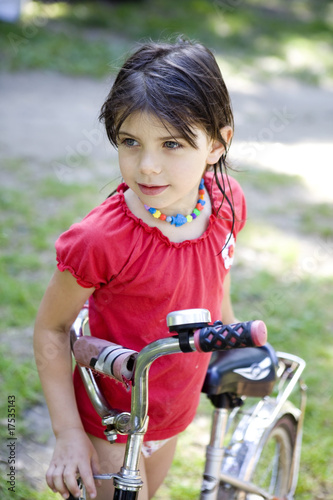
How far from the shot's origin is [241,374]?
176 cm

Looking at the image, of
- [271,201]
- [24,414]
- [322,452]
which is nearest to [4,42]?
[271,201]

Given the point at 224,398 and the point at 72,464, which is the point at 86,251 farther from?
the point at 224,398

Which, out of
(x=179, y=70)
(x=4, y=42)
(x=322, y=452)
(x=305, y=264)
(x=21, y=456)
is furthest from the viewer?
(x=4, y=42)

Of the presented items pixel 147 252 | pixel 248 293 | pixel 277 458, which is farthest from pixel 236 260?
pixel 147 252

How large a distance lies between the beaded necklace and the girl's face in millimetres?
55

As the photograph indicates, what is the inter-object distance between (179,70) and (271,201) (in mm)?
4024

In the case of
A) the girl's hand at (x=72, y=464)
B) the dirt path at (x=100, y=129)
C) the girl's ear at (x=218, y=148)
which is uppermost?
the dirt path at (x=100, y=129)

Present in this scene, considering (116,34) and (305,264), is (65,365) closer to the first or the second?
(305,264)

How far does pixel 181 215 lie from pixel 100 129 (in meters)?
4.92

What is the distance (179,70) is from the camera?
1326 millimetres

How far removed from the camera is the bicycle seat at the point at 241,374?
174cm

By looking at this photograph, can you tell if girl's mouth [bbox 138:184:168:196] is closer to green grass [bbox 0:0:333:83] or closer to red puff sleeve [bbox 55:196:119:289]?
red puff sleeve [bbox 55:196:119:289]

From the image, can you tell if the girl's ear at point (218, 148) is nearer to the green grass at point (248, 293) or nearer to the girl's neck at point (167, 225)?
the girl's neck at point (167, 225)

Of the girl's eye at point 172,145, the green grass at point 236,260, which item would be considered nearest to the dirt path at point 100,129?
the green grass at point 236,260
